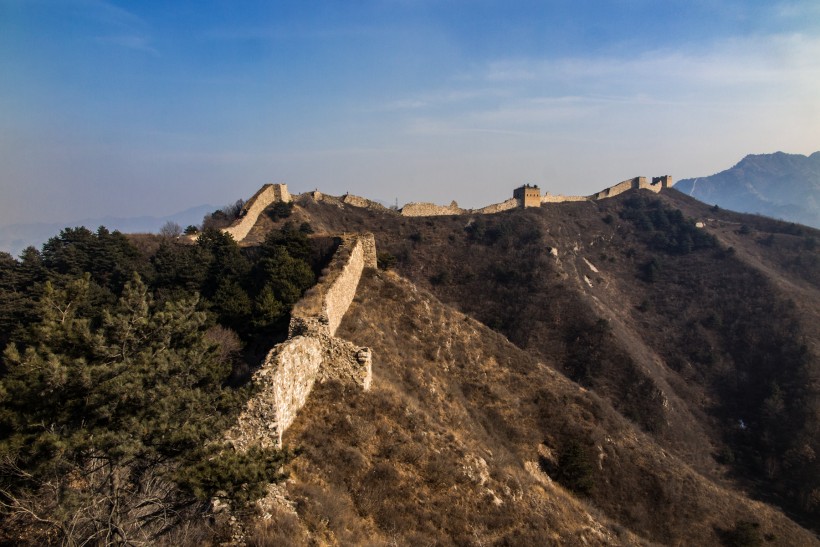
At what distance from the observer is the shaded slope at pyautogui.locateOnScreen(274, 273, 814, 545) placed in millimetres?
11641

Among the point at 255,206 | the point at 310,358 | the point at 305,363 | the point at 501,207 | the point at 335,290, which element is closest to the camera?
the point at 305,363

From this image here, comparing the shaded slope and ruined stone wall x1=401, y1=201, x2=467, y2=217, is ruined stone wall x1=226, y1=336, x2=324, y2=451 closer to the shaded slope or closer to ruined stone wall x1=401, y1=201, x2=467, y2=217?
the shaded slope

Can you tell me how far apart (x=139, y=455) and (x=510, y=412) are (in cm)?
2037

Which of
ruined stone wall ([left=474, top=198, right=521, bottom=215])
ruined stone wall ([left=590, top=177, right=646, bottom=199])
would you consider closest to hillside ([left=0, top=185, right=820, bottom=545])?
ruined stone wall ([left=474, top=198, right=521, bottom=215])

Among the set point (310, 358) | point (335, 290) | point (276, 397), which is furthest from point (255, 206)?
point (276, 397)

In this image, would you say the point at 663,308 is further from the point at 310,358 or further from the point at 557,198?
the point at 310,358

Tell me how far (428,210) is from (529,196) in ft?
61.5

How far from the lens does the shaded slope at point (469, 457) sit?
11641 mm

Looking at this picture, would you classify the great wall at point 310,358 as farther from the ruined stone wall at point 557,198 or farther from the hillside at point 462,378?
the ruined stone wall at point 557,198

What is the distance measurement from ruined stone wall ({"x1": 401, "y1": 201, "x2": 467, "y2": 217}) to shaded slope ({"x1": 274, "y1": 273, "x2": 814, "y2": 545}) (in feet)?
128

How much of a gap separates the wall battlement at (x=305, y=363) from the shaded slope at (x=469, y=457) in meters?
0.67

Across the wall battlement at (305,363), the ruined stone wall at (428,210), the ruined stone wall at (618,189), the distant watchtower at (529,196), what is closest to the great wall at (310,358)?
the wall battlement at (305,363)

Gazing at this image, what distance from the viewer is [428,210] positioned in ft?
225

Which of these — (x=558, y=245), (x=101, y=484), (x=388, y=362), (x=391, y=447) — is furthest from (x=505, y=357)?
(x=558, y=245)
